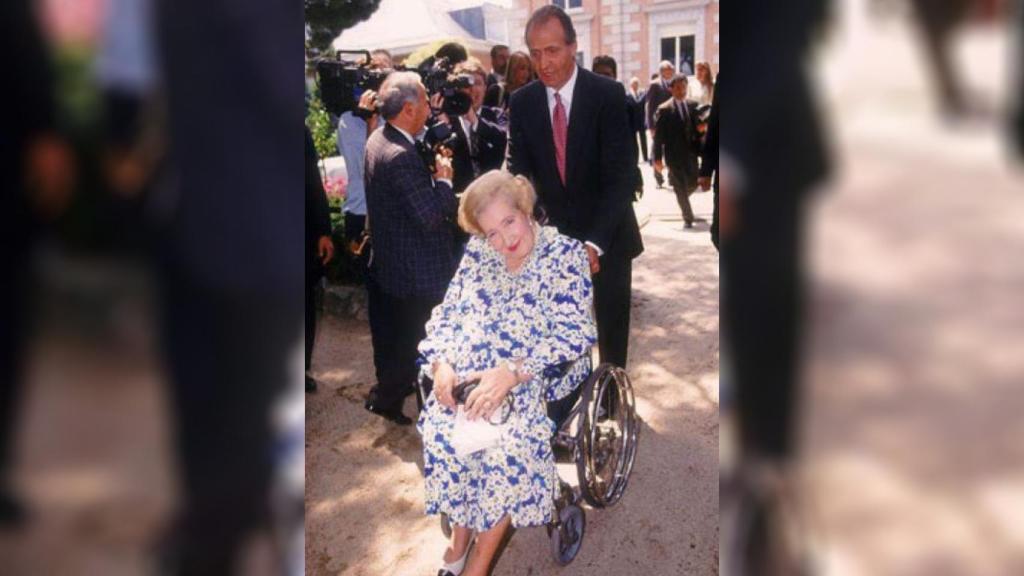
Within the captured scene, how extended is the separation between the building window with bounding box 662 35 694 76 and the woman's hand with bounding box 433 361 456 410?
808 mm

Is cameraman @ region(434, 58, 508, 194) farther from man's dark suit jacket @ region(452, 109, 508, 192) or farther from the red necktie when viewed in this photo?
the red necktie

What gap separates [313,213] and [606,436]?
3.08ft

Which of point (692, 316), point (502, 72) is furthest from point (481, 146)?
point (692, 316)

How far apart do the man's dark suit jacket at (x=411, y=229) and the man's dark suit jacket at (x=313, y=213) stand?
5.8 inches

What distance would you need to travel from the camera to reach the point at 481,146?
1.64 metres

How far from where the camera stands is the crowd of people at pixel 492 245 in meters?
1.56

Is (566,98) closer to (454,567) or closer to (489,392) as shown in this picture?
(489,392)

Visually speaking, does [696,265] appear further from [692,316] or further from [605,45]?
[605,45]

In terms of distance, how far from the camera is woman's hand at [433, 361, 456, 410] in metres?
1.66

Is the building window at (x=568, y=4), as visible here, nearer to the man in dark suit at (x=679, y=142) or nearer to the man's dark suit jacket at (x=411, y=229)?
the man in dark suit at (x=679, y=142)

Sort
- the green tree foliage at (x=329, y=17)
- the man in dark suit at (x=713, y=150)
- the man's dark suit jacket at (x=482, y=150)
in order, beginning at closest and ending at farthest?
the man in dark suit at (x=713, y=150) → the green tree foliage at (x=329, y=17) → the man's dark suit jacket at (x=482, y=150)

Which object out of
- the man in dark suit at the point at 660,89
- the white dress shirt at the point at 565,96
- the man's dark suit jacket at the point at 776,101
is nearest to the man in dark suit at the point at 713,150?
the man in dark suit at the point at 660,89

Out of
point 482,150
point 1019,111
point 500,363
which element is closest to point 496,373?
point 500,363

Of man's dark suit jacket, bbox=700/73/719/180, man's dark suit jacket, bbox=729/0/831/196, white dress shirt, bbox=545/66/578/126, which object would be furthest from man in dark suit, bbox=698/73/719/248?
white dress shirt, bbox=545/66/578/126
